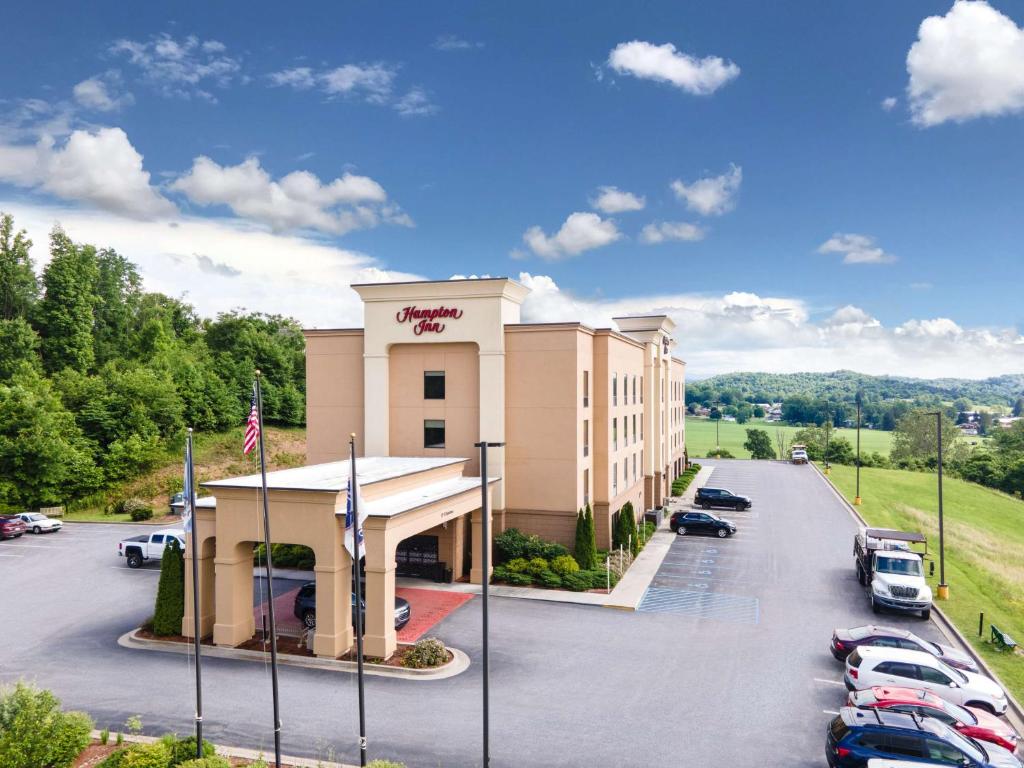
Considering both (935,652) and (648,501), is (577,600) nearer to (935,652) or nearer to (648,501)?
(935,652)

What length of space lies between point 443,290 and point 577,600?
16136 millimetres

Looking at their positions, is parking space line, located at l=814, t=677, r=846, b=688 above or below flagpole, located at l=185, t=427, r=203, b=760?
below

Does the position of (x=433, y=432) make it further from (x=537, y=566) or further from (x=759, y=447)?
(x=759, y=447)

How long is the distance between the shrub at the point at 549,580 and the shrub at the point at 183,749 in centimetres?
1681

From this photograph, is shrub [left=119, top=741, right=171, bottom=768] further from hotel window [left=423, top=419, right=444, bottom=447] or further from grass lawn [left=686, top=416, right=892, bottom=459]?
grass lawn [left=686, top=416, right=892, bottom=459]

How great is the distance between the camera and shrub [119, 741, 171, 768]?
14.1 metres

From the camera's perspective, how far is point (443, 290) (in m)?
34.2

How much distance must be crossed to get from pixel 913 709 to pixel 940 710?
80cm

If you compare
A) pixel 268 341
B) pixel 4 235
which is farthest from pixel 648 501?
pixel 4 235

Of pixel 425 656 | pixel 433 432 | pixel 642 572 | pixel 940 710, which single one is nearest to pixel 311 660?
pixel 425 656

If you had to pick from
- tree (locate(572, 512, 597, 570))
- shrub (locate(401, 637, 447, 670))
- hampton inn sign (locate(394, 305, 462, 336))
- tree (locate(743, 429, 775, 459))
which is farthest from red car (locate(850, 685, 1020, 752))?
tree (locate(743, 429, 775, 459))

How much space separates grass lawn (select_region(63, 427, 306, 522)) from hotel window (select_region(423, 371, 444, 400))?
82.9 ft

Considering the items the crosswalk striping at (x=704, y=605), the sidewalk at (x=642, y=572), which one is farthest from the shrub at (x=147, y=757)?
the crosswalk striping at (x=704, y=605)

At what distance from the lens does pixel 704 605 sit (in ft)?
91.0
